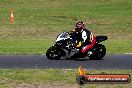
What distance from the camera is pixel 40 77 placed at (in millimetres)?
15016

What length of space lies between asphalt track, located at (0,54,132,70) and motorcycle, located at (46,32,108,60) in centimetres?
32

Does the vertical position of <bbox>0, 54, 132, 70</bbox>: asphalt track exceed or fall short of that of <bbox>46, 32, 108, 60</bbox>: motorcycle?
it falls short

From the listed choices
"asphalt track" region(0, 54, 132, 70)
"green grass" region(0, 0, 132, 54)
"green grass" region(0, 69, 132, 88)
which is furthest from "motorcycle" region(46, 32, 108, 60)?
"green grass" region(0, 69, 132, 88)

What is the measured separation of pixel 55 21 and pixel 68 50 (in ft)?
75.9

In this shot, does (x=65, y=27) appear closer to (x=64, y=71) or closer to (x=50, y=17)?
(x=50, y=17)

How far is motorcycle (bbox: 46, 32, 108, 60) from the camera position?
19812 mm

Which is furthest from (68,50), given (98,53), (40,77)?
(40,77)

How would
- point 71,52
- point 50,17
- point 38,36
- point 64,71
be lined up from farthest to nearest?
point 50,17
point 38,36
point 71,52
point 64,71

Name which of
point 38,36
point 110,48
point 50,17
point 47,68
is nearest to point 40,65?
point 47,68

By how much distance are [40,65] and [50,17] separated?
27.5 metres

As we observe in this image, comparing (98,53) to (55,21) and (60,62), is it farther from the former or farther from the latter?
(55,21)

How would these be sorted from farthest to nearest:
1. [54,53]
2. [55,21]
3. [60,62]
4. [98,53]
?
[55,21] → [98,53] → [54,53] → [60,62]

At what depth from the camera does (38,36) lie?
33.2 m

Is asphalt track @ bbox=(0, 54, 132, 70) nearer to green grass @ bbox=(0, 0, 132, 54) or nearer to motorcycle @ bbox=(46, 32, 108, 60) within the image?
motorcycle @ bbox=(46, 32, 108, 60)
